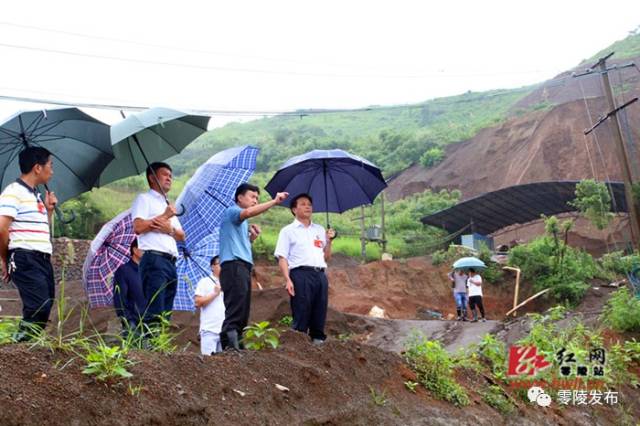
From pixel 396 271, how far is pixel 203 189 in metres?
20.7

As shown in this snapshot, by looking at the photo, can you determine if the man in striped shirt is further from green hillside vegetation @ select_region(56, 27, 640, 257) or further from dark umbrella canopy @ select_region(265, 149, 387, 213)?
green hillside vegetation @ select_region(56, 27, 640, 257)

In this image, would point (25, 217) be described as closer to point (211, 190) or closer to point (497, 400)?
point (211, 190)

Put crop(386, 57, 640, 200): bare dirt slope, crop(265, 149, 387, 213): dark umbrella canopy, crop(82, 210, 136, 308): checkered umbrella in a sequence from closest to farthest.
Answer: crop(82, 210, 136, 308): checkered umbrella → crop(265, 149, 387, 213): dark umbrella canopy → crop(386, 57, 640, 200): bare dirt slope

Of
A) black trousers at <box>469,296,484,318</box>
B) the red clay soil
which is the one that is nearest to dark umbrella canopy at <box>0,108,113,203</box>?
the red clay soil

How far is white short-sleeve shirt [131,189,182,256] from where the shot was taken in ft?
→ 18.7

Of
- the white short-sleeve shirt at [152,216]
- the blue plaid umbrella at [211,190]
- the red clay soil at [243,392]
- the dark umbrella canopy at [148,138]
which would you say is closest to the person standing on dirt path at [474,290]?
the red clay soil at [243,392]

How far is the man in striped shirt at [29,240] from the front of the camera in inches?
197

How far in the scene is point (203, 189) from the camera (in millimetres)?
7133

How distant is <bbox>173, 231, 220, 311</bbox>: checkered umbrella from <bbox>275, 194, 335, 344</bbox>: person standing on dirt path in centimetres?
132

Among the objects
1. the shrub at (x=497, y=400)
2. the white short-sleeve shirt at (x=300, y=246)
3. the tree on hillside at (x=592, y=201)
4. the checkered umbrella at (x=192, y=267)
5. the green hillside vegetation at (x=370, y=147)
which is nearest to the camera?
the shrub at (x=497, y=400)

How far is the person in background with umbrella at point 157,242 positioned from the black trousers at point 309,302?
114cm

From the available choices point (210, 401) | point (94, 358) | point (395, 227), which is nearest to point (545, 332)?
point (210, 401)

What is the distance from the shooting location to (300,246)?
655 cm

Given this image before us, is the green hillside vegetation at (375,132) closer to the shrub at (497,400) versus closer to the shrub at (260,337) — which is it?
the shrub at (497,400)
